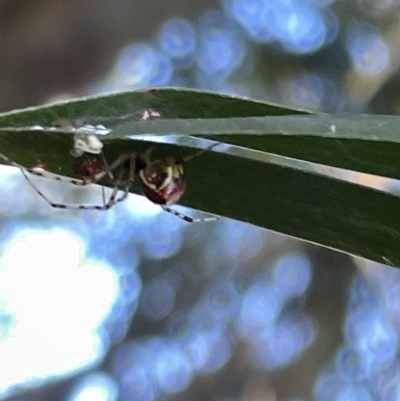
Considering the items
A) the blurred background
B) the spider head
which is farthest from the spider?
the blurred background

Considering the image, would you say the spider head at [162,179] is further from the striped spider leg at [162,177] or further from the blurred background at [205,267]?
the blurred background at [205,267]

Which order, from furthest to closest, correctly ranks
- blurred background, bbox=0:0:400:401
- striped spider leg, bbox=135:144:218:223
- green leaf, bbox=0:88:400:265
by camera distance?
blurred background, bbox=0:0:400:401, striped spider leg, bbox=135:144:218:223, green leaf, bbox=0:88:400:265

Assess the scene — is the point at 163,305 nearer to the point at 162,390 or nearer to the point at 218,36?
the point at 162,390

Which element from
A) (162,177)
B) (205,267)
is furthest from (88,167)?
(205,267)

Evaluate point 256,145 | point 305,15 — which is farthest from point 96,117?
point 305,15

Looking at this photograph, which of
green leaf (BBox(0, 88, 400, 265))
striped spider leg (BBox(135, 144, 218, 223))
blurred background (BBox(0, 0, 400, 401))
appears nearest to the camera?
green leaf (BBox(0, 88, 400, 265))

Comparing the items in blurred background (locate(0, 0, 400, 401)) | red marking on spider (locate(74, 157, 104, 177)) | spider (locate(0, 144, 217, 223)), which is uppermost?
blurred background (locate(0, 0, 400, 401))

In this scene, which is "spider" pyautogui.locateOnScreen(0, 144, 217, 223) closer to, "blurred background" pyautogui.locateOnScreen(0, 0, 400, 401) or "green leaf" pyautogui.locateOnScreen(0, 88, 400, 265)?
"green leaf" pyautogui.locateOnScreen(0, 88, 400, 265)

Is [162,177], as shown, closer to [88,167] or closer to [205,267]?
[88,167]
